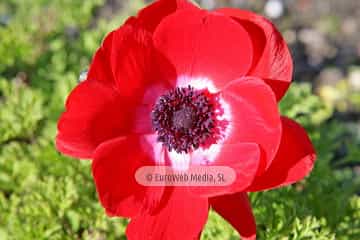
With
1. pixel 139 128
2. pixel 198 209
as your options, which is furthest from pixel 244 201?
pixel 139 128

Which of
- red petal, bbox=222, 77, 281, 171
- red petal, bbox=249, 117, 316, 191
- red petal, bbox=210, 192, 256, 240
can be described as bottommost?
red petal, bbox=210, 192, 256, 240

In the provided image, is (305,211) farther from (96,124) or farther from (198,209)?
(96,124)

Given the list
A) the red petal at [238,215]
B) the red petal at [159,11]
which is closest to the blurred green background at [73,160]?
the red petal at [238,215]

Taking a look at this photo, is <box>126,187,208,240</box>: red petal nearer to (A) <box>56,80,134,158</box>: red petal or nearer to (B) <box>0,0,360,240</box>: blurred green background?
(A) <box>56,80,134,158</box>: red petal

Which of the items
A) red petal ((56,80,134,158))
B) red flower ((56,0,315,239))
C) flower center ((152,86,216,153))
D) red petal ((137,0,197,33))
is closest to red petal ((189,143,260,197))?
red flower ((56,0,315,239))

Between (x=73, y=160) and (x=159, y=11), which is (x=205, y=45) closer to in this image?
(x=159, y=11)

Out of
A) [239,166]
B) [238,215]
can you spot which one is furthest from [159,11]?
[238,215]
